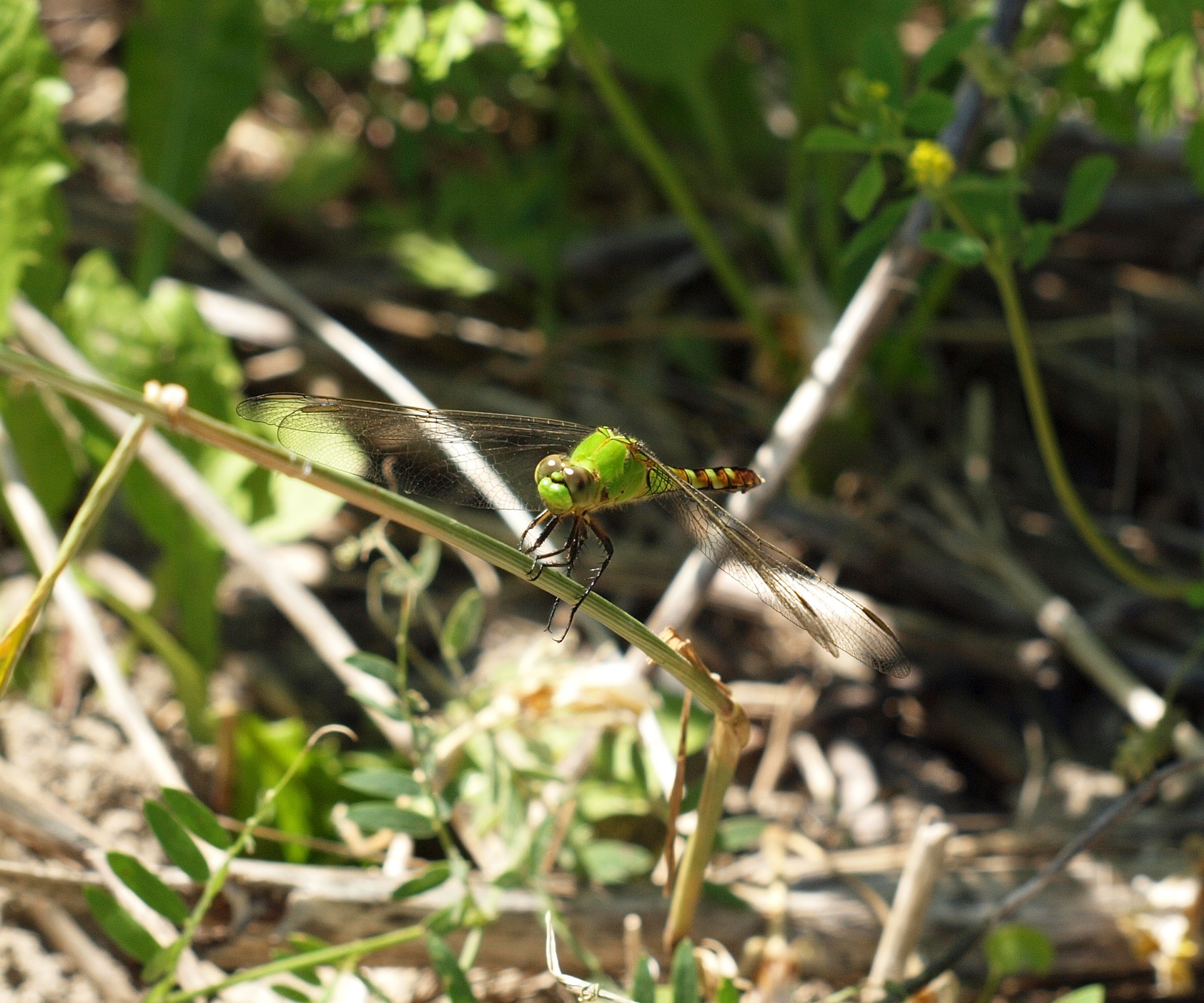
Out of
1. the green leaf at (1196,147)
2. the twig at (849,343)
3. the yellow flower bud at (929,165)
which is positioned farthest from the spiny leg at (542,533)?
the green leaf at (1196,147)

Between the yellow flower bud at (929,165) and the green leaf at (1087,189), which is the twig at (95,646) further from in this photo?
the green leaf at (1087,189)

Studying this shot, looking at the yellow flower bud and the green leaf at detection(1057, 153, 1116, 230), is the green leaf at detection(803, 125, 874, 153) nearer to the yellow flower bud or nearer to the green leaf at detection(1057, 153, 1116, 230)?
the yellow flower bud

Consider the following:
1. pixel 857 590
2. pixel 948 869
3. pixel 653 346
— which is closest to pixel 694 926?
pixel 948 869

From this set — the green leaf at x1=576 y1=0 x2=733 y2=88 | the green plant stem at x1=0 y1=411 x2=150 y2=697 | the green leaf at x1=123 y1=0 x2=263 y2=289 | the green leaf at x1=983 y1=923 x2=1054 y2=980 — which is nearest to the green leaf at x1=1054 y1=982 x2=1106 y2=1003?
the green leaf at x1=983 y1=923 x2=1054 y2=980

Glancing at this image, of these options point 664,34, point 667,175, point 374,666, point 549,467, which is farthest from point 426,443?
point 664,34

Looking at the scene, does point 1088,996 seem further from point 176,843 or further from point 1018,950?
point 176,843

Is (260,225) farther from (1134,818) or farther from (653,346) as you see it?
(1134,818)
